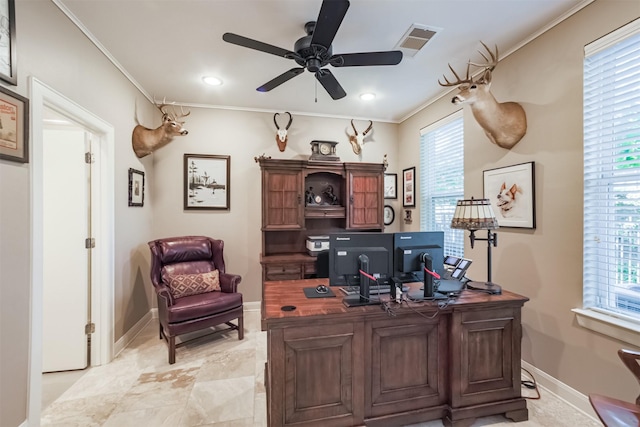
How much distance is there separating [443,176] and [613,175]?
1.77 m

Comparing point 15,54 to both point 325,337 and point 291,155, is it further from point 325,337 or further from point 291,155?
point 291,155

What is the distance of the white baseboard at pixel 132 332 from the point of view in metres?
2.74

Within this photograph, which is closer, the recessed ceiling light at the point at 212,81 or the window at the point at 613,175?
the window at the point at 613,175

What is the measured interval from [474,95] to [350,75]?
1.28m

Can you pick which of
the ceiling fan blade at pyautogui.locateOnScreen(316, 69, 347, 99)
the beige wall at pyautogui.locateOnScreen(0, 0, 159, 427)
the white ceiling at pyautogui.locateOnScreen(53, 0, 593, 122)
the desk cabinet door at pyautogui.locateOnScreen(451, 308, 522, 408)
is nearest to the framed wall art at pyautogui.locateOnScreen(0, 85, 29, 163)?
the beige wall at pyautogui.locateOnScreen(0, 0, 159, 427)

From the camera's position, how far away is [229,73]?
293cm

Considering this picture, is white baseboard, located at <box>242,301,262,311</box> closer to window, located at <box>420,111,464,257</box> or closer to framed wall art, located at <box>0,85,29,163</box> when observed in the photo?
window, located at <box>420,111,464,257</box>

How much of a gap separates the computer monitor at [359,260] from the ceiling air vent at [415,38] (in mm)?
1741

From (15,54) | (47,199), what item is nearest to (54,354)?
(47,199)

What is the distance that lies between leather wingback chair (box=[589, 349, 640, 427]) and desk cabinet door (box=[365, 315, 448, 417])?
0.75 meters

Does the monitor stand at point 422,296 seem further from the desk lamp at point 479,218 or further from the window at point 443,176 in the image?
the window at point 443,176

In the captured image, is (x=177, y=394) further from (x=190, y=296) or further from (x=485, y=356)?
(x=485, y=356)

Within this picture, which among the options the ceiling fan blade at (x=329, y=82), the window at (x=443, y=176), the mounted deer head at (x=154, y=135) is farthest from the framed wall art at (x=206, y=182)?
the window at (x=443, y=176)

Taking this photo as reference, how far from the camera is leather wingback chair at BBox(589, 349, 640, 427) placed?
1207mm
